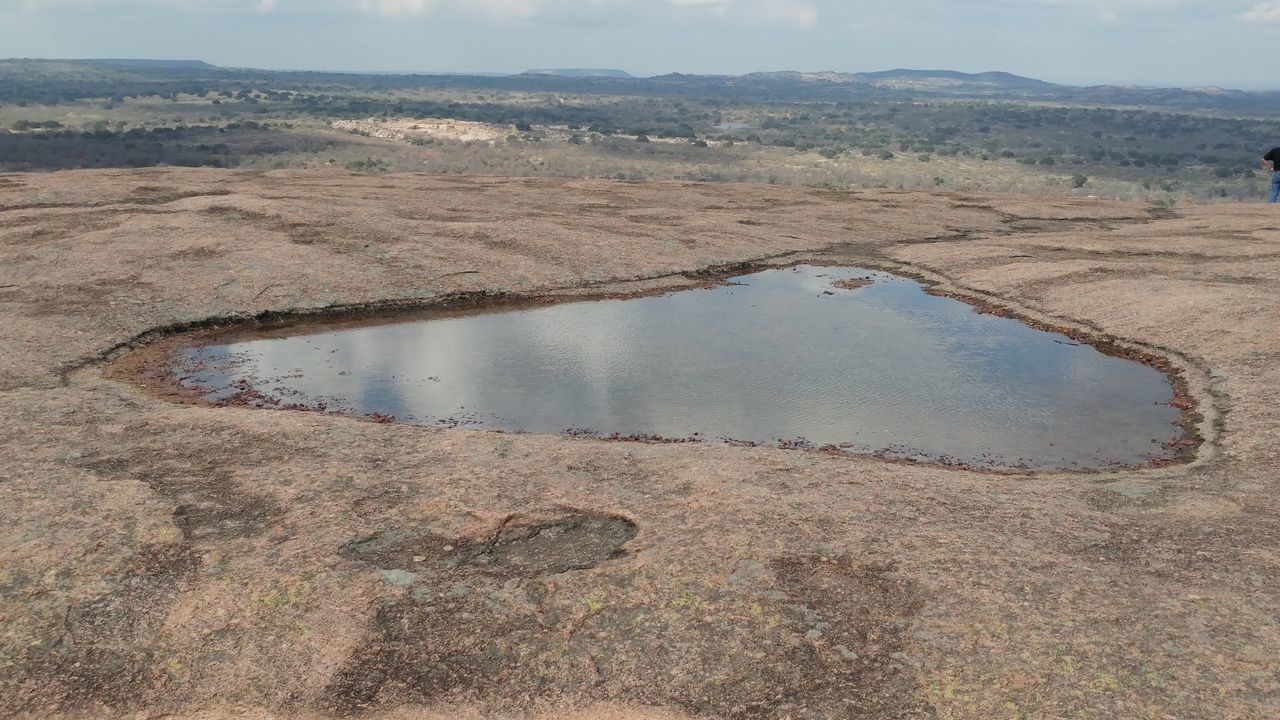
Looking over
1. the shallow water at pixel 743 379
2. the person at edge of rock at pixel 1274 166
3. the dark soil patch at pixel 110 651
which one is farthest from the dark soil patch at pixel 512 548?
the person at edge of rock at pixel 1274 166

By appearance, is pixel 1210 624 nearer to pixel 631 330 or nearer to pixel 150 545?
pixel 150 545

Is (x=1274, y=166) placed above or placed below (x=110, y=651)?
above

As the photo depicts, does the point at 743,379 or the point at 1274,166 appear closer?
the point at 743,379

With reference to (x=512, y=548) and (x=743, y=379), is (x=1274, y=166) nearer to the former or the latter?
(x=743, y=379)

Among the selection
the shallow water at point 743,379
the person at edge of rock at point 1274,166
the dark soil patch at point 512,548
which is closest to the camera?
the dark soil patch at point 512,548

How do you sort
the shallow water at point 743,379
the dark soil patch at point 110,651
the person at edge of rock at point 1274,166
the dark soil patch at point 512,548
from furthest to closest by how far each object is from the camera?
the person at edge of rock at point 1274,166 → the shallow water at point 743,379 → the dark soil patch at point 512,548 → the dark soil patch at point 110,651

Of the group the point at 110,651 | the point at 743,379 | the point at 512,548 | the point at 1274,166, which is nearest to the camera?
the point at 110,651

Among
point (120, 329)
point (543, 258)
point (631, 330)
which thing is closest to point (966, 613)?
point (631, 330)

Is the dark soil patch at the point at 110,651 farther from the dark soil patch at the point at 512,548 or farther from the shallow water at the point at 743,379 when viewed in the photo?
the shallow water at the point at 743,379

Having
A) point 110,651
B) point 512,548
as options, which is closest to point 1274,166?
point 512,548
